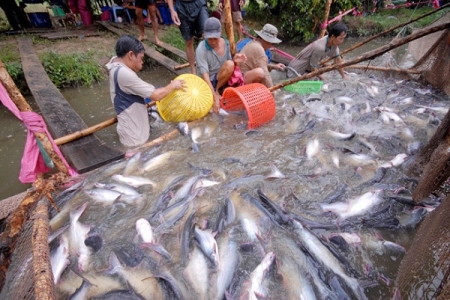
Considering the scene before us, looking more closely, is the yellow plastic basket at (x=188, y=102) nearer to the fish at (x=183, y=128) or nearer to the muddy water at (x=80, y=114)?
the fish at (x=183, y=128)

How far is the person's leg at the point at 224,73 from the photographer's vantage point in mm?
4973

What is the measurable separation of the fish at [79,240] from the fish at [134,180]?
65 centimetres

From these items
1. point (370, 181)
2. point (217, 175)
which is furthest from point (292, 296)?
point (370, 181)

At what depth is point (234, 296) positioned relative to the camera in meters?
2.23

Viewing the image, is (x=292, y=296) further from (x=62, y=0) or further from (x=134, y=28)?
(x=62, y=0)

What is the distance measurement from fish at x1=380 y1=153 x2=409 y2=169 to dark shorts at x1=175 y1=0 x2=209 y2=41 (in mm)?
4698

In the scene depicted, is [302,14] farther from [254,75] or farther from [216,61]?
[216,61]

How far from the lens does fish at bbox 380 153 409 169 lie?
3595 mm

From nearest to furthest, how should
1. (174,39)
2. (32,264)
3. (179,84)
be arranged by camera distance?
(32,264) → (179,84) → (174,39)

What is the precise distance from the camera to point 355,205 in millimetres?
2979

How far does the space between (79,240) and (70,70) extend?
6083 millimetres

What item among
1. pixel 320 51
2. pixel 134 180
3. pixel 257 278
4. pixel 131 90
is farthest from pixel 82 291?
pixel 320 51

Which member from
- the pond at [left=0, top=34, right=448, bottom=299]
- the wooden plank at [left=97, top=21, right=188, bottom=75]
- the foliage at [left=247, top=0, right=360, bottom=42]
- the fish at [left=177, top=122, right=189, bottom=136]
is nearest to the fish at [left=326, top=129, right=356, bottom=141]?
the pond at [left=0, top=34, right=448, bottom=299]

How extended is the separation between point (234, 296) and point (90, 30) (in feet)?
38.9
